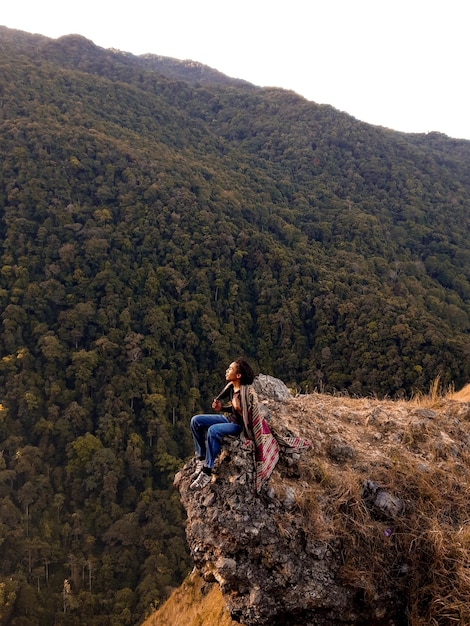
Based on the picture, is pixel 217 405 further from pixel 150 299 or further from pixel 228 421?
pixel 150 299

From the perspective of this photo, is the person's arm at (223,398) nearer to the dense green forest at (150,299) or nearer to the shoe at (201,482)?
the shoe at (201,482)

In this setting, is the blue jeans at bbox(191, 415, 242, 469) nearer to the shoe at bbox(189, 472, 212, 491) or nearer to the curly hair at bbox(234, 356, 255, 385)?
the shoe at bbox(189, 472, 212, 491)

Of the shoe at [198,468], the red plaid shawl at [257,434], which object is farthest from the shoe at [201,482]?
the red plaid shawl at [257,434]

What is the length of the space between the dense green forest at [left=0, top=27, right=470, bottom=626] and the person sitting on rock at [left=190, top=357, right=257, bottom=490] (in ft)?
41.2

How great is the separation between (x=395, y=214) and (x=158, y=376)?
121ft

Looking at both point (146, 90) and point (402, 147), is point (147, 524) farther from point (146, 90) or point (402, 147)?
point (146, 90)

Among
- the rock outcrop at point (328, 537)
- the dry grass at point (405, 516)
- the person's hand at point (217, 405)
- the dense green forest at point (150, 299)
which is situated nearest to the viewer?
the dry grass at point (405, 516)

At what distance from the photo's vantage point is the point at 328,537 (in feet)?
14.6

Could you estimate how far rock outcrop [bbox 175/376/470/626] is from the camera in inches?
170

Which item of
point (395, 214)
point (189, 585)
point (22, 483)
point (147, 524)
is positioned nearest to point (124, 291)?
point (22, 483)

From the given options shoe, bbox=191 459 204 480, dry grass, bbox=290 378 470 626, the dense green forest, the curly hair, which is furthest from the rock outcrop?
the dense green forest

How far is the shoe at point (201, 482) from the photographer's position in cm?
491

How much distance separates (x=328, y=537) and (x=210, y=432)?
1.72 metres

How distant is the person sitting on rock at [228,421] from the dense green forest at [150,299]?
12.6 meters
